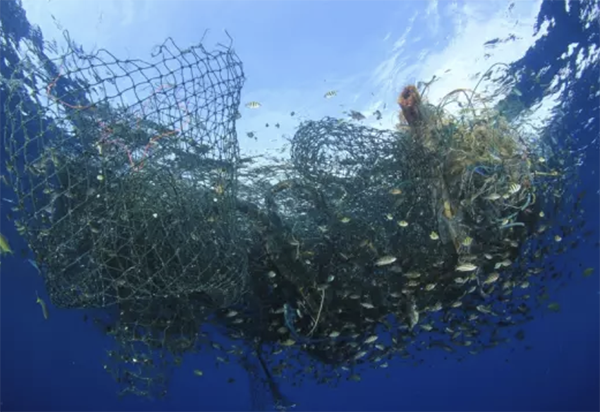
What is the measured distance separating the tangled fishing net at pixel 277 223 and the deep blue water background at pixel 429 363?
7.18 m

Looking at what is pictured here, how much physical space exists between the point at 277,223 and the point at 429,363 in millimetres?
50124

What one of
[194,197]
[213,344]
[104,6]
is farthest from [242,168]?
[104,6]

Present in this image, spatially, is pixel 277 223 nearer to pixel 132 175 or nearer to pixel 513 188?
pixel 132 175

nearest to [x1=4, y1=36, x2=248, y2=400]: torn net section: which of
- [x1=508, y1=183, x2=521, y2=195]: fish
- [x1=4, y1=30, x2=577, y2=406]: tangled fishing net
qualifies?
[x1=4, y1=30, x2=577, y2=406]: tangled fishing net

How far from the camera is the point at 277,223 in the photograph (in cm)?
739

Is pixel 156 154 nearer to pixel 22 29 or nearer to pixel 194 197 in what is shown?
pixel 194 197

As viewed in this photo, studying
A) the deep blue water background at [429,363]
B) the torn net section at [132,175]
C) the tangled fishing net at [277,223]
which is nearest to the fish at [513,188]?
the tangled fishing net at [277,223]

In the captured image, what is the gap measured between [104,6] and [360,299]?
10.0 m

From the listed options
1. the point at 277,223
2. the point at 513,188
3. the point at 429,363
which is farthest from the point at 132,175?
the point at 429,363

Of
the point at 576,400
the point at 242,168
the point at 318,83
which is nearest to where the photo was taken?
the point at 242,168

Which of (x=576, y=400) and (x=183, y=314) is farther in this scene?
(x=576, y=400)

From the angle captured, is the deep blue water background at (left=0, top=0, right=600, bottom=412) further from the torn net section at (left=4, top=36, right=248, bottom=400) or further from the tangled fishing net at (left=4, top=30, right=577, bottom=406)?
the torn net section at (left=4, top=36, right=248, bottom=400)

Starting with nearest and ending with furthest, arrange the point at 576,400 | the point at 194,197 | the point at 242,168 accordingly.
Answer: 1. the point at 194,197
2. the point at 242,168
3. the point at 576,400

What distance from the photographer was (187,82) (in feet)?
14.8
